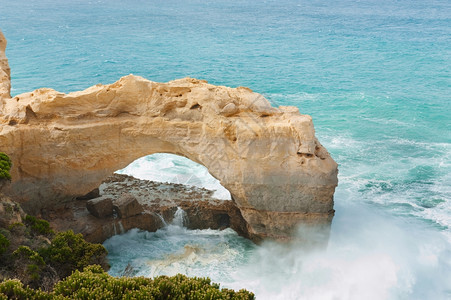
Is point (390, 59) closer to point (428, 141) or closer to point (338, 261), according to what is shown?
point (428, 141)

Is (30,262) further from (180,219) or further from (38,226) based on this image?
(180,219)

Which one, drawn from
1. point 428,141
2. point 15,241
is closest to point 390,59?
point 428,141

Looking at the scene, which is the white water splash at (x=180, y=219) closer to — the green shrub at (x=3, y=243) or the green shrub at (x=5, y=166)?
the green shrub at (x=5, y=166)

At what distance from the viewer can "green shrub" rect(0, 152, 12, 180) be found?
17016 millimetres

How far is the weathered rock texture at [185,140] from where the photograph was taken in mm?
18688

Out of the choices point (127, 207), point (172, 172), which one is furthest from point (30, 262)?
point (172, 172)

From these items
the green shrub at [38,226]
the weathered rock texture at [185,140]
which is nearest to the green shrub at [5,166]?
the weathered rock texture at [185,140]

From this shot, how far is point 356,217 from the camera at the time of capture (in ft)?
74.4

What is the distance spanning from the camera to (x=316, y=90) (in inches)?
1668

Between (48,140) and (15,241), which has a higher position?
(48,140)

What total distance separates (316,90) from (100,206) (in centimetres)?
2594

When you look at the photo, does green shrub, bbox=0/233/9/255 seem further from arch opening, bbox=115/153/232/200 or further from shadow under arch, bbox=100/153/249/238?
arch opening, bbox=115/153/232/200

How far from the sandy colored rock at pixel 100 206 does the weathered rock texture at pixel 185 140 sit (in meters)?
1.45

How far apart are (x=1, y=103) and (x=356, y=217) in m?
15.0
